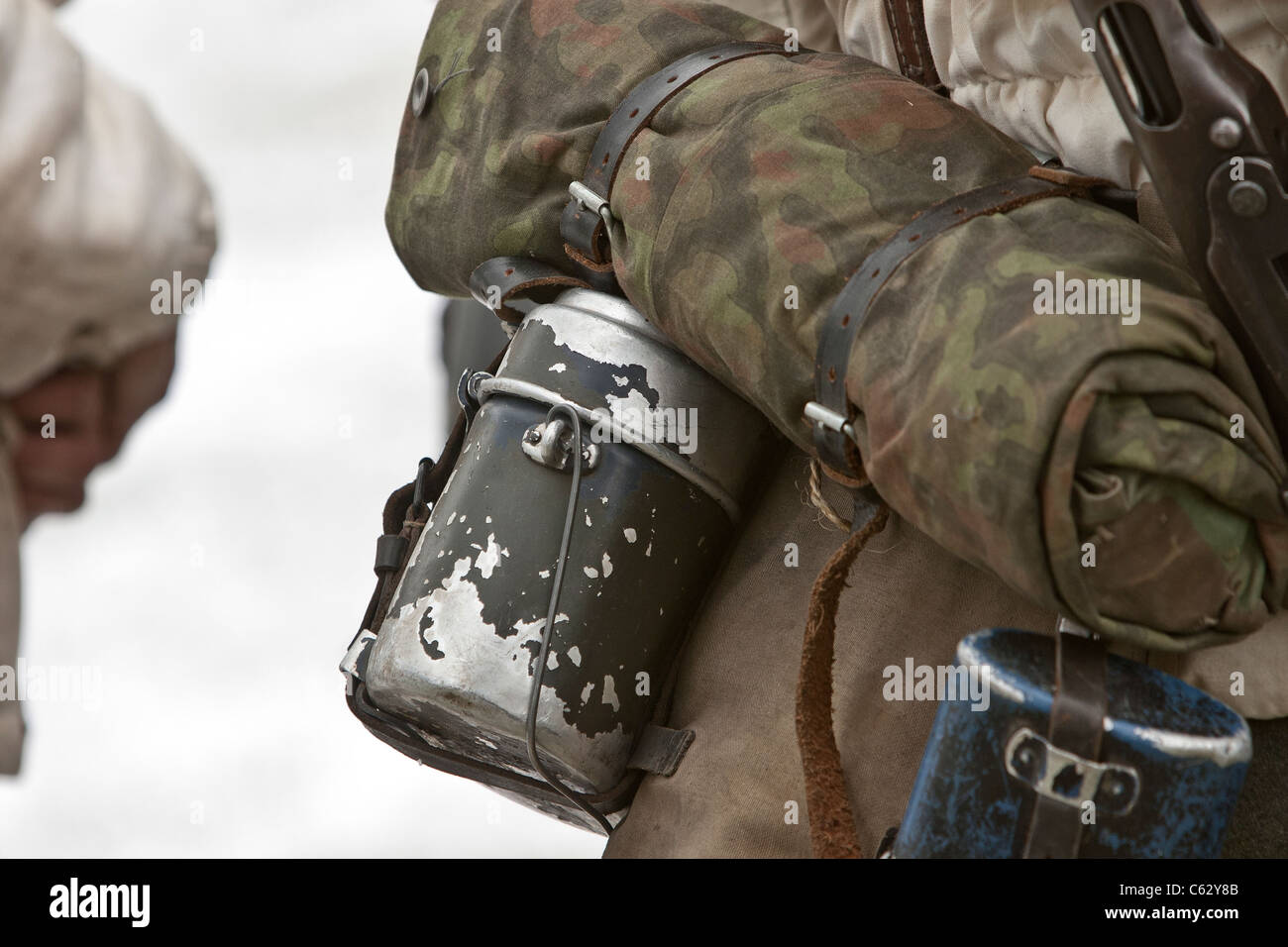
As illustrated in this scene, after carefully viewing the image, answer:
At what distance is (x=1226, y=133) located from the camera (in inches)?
33.1

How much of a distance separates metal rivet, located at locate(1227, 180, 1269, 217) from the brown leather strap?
0.38 metres

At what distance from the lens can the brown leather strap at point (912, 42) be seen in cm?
118

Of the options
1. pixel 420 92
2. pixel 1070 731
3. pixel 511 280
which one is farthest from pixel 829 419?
pixel 420 92

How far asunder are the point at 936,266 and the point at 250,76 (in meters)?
1.57

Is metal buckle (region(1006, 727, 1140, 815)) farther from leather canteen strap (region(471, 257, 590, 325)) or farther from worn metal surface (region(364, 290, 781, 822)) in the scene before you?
leather canteen strap (region(471, 257, 590, 325))

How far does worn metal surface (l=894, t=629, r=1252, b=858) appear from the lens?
86cm

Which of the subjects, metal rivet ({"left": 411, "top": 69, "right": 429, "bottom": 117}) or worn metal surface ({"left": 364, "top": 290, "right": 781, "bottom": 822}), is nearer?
worn metal surface ({"left": 364, "top": 290, "right": 781, "bottom": 822})

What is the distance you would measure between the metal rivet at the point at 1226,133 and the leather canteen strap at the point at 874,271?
0.38ft

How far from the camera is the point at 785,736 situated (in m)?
1.12

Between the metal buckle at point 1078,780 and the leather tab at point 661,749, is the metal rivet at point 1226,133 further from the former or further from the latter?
the leather tab at point 661,749

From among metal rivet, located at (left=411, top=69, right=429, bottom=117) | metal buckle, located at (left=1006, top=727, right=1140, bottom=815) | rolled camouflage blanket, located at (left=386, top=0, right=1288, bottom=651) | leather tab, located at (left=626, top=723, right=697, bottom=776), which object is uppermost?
rolled camouflage blanket, located at (left=386, top=0, right=1288, bottom=651)

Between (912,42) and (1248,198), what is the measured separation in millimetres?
412

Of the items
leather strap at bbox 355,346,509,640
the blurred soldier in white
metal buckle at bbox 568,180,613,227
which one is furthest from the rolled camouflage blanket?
the blurred soldier in white
